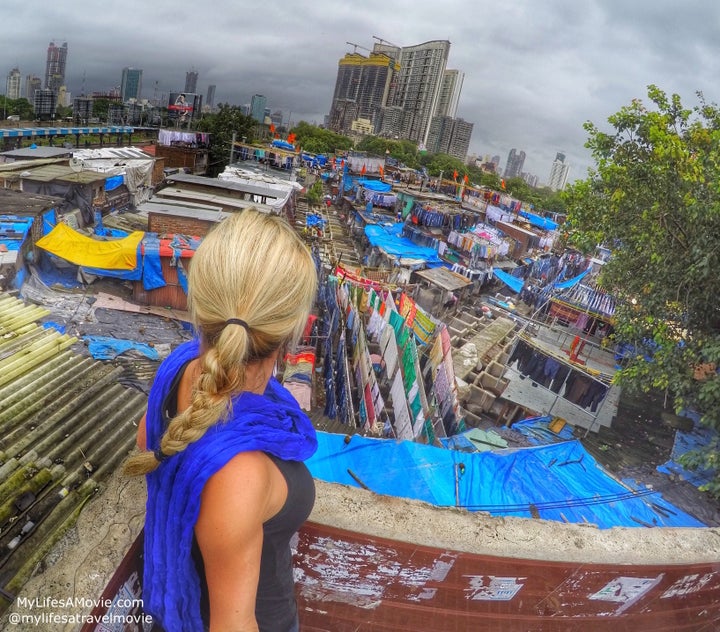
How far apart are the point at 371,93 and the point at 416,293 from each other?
101396 millimetres

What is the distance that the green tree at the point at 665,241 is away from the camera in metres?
6.51

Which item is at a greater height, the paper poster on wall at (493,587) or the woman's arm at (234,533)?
the woman's arm at (234,533)

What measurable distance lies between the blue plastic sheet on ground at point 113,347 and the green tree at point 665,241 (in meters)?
8.45

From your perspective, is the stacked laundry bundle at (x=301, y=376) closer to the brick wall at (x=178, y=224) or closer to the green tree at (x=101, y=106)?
the brick wall at (x=178, y=224)

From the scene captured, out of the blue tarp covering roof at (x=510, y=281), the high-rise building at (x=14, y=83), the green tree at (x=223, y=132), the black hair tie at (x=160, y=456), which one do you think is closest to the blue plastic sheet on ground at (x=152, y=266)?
the black hair tie at (x=160, y=456)

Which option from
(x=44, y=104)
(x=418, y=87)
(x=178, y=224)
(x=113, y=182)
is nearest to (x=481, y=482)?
(x=178, y=224)

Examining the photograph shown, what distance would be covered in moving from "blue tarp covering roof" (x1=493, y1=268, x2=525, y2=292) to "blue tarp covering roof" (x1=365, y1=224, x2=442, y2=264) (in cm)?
322

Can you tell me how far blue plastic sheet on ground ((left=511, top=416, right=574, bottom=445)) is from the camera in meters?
9.83

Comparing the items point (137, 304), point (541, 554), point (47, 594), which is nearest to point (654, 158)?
point (541, 554)

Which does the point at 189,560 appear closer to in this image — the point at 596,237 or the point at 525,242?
the point at 596,237

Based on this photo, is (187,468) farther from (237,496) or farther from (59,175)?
(59,175)

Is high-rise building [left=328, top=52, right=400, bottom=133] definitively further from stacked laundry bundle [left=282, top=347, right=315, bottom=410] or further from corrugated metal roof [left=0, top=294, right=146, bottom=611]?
corrugated metal roof [left=0, top=294, right=146, bottom=611]

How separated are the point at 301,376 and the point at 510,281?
1726cm

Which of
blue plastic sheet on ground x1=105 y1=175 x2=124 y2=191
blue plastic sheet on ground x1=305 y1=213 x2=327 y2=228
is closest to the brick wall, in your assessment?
blue plastic sheet on ground x1=105 y1=175 x2=124 y2=191
